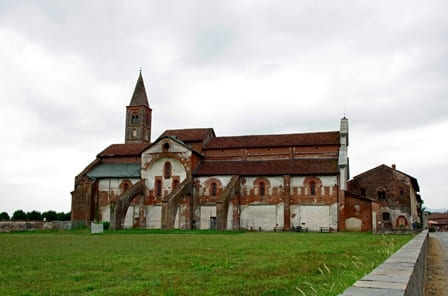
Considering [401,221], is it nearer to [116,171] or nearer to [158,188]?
[158,188]

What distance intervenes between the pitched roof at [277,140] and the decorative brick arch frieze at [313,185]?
4.73m

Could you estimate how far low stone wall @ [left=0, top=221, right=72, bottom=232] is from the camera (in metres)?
43.6

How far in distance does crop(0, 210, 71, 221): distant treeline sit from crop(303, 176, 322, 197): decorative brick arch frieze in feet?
118

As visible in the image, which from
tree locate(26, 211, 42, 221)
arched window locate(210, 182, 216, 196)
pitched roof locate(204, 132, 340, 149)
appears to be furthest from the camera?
tree locate(26, 211, 42, 221)

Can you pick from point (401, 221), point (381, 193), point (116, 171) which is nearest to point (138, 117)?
point (116, 171)

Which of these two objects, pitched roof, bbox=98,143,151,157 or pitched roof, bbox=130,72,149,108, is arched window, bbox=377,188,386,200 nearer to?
pitched roof, bbox=98,143,151,157

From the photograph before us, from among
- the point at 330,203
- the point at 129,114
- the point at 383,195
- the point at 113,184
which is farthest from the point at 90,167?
the point at 383,195

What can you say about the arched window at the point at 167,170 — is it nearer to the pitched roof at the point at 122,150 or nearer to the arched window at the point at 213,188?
the arched window at the point at 213,188

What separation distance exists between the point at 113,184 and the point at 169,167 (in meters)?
7.76

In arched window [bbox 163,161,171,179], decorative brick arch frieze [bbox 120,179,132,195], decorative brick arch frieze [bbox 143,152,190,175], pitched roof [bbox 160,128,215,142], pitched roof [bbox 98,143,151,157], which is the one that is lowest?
decorative brick arch frieze [bbox 120,179,132,195]

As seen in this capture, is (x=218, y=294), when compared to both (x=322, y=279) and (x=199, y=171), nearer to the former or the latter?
(x=322, y=279)

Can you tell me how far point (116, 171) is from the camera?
54719mm

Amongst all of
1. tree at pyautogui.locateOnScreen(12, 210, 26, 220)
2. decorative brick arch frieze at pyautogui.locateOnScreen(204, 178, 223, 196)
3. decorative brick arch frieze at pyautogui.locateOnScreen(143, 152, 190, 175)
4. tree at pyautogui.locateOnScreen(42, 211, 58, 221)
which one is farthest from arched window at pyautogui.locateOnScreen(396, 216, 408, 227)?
tree at pyautogui.locateOnScreen(12, 210, 26, 220)

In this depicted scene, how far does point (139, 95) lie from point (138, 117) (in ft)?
14.0
